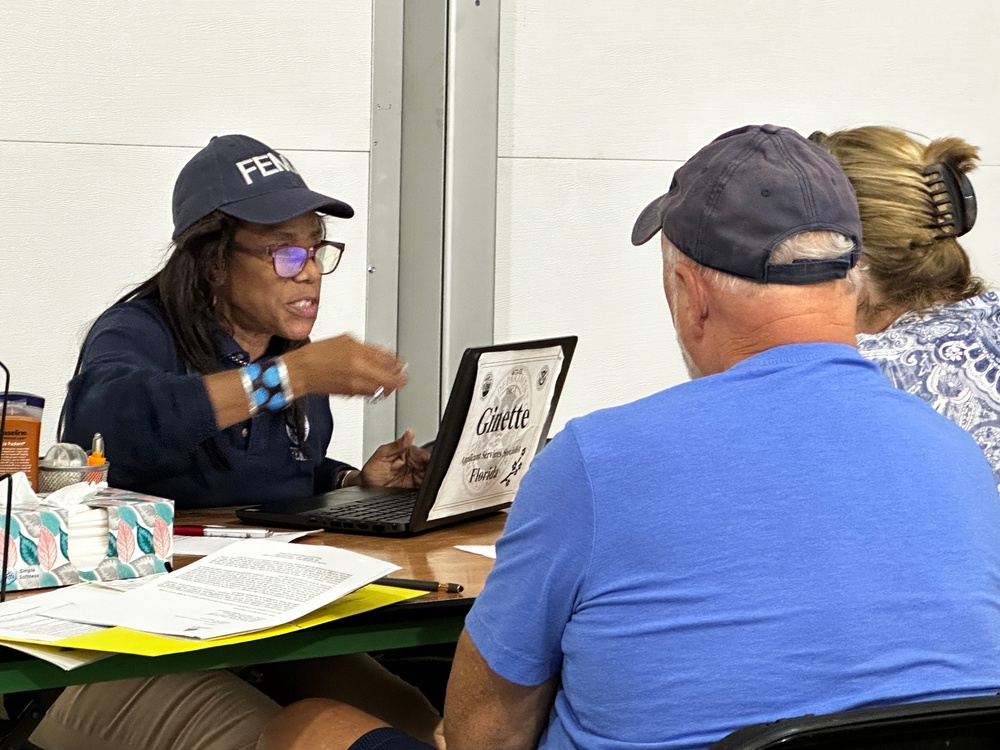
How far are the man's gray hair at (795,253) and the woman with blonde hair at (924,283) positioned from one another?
1.91 ft

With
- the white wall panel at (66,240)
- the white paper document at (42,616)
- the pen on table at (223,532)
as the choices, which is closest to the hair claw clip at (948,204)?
the pen on table at (223,532)

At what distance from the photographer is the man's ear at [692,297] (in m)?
1.16

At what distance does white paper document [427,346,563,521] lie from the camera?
1.73 metres

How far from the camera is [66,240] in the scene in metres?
2.95

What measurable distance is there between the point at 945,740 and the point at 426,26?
8.69 feet

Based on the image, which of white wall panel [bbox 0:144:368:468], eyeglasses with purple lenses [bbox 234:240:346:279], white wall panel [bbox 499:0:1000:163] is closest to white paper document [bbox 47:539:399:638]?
eyeglasses with purple lenses [bbox 234:240:346:279]

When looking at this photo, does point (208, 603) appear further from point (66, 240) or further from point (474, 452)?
point (66, 240)

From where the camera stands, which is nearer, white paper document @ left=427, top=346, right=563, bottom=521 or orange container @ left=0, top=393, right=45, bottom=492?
orange container @ left=0, top=393, right=45, bottom=492

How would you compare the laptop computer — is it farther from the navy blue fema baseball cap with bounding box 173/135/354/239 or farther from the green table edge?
the navy blue fema baseball cap with bounding box 173/135/354/239

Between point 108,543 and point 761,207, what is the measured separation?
84 cm

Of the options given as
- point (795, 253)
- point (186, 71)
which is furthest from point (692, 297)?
point (186, 71)

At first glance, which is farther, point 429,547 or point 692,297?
point 429,547

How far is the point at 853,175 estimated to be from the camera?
68.2 inches

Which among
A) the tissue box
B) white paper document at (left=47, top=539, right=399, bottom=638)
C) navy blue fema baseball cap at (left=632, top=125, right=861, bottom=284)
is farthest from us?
the tissue box
